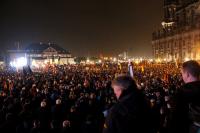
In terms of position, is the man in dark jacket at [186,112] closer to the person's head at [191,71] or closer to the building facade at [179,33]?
the person's head at [191,71]

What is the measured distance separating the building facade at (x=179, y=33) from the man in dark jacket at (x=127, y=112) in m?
81.9

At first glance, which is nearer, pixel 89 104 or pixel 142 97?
pixel 142 97

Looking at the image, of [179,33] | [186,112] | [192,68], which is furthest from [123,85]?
[179,33]

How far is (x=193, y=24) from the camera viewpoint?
Result: 321ft

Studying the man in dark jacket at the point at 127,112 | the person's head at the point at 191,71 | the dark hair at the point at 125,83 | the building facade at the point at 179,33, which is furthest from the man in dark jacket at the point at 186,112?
the building facade at the point at 179,33

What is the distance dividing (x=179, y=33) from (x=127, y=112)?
10692cm

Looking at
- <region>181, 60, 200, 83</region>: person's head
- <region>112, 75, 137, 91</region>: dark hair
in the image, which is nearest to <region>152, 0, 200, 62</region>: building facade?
<region>181, 60, 200, 83</region>: person's head

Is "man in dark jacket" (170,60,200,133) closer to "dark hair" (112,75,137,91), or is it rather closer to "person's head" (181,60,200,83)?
"person's head" (181,60,200,83)

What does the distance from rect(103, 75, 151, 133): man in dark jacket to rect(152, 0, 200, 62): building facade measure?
81.9 m

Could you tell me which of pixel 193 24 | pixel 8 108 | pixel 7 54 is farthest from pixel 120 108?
pixel 7 54

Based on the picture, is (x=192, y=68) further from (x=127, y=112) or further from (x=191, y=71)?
(x=127, y=112)

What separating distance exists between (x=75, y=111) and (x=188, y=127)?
9.03m

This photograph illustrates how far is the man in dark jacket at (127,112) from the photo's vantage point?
417 cm

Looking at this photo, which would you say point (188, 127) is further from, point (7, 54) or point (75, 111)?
point (7, 54)
